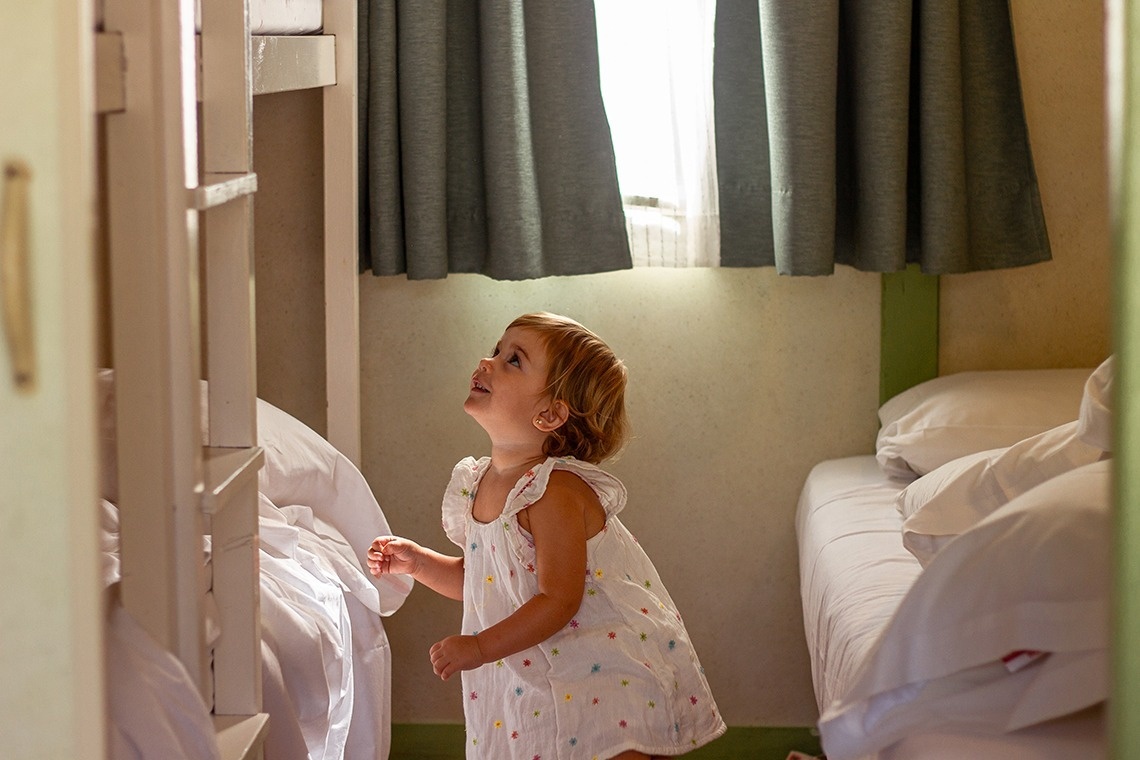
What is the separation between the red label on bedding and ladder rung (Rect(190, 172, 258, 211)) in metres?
0.83

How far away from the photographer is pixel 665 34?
102 inches

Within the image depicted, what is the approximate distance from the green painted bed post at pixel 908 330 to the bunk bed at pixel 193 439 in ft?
4.22

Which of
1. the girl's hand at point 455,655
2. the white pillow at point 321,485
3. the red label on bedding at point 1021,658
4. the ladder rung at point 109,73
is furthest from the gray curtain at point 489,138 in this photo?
the red label on bedding at point 1021,658

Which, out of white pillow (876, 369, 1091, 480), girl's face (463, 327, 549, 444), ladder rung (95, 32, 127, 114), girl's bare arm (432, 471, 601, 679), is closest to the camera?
ladder rung (95, 32, 127, 114)

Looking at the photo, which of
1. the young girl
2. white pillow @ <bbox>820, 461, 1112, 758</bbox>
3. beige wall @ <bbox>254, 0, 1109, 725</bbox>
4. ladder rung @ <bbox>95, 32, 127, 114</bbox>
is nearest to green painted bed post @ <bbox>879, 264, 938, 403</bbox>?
beige wall @ <bbox>254, 0, 1109, 725</bbox>

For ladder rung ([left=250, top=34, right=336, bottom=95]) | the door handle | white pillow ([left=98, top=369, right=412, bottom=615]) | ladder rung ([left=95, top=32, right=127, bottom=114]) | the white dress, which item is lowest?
the white dress

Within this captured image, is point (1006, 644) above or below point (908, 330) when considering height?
below

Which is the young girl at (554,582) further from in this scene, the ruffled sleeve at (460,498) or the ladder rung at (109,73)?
the ladder rung at (109,73)

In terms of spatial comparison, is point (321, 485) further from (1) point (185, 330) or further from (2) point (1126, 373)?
(2) point (1126, 373)

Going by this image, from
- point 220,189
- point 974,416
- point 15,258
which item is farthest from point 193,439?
point 974,416

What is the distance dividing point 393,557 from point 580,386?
39 centimetres

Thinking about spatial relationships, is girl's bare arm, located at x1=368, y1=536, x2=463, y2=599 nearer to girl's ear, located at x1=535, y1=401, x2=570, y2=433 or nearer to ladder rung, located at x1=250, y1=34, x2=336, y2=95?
girl's ear, located at x1=535, y1=401, x2=570, y2=433

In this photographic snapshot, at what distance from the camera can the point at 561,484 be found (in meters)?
1.88

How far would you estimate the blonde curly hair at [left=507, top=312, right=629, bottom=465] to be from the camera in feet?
6.43
